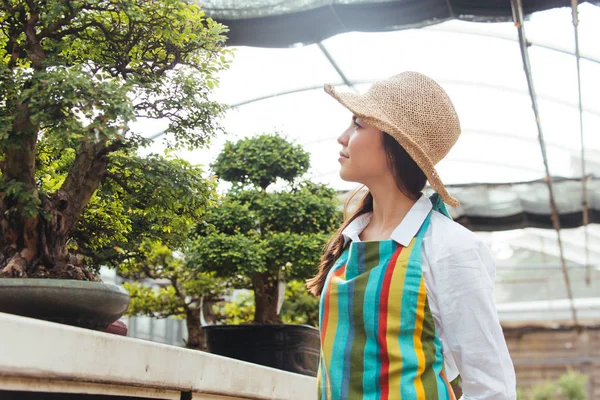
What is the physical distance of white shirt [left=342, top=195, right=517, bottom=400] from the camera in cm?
108

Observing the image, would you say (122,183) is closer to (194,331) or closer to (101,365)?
(101,365)

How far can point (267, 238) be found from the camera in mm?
3326

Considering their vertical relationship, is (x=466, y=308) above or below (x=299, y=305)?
below

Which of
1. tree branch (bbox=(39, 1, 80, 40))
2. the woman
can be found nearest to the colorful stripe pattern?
the woman

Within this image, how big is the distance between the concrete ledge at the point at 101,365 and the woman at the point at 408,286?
360mm

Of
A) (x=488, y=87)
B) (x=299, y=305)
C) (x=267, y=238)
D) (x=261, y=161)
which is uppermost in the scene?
(x=488, y=87)

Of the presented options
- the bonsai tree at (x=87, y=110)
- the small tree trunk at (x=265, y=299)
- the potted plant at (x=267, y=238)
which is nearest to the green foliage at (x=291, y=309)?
the potted plant at (x=267, y=238)

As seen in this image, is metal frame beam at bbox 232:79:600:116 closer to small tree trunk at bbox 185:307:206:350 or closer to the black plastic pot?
small tree trunk at bbox 185:307:206:350

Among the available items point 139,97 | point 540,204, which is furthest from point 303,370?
point 540,204

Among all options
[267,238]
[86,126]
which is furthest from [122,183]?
[267,238]

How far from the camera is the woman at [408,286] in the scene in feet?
3.57

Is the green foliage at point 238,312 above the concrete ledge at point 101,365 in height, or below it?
above

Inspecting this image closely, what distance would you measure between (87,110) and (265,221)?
6.79 ft

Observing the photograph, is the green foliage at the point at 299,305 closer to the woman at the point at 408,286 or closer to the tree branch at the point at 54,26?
the tree branch at the point at 54,26
